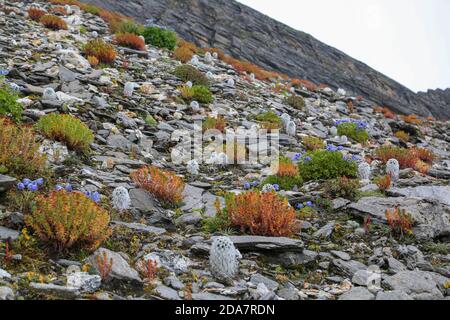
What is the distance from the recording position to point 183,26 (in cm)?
3678

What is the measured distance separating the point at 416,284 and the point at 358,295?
32.3 inches

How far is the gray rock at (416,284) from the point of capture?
5069 millimetres

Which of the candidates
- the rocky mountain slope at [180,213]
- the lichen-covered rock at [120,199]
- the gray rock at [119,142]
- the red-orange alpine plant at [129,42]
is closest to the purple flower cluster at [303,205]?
the rocky mountain slope at [180,213]

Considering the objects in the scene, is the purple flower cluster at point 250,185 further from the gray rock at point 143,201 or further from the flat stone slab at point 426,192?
the flat stone slab at point 426,192

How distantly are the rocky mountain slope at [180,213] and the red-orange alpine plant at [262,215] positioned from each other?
6 centimetres

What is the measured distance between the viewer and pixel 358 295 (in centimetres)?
500

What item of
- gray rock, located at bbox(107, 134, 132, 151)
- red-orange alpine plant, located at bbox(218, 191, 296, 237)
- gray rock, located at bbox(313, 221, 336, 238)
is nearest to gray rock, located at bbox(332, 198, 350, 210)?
gray rock, located at bbox(313, 221, 336, 238)

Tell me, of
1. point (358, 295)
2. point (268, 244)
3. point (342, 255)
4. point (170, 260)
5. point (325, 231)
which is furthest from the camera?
point (325, 231)

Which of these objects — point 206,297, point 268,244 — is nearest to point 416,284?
point 268,244

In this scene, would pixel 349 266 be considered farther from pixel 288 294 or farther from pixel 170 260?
pixel 170 260
